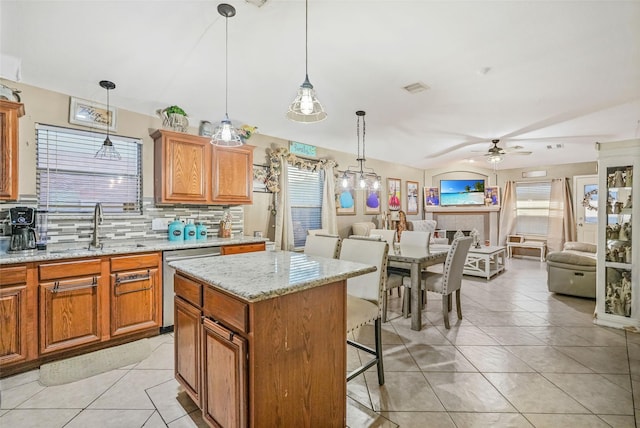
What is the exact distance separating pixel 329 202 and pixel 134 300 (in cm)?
335

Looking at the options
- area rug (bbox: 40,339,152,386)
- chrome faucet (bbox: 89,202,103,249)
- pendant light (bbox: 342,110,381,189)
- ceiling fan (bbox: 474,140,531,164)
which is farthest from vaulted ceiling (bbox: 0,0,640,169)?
area rug (bbox: 40,339,152,386)

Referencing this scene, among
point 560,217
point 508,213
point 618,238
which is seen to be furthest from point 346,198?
point 560,217

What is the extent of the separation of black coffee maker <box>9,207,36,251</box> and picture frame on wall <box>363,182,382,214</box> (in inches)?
200

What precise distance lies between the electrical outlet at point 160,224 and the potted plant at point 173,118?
106cm

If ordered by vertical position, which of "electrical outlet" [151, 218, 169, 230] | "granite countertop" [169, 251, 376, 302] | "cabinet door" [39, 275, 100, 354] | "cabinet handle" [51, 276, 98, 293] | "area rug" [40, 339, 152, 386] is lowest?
"area rug" [40, 339, 152, 386]

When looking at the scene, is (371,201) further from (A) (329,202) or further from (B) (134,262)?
(B) (134,262)

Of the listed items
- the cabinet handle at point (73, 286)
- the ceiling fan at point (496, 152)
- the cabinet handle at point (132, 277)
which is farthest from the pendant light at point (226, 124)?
the ceiling fan at point (496, 152)

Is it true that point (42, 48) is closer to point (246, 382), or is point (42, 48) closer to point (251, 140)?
point (251, 140)

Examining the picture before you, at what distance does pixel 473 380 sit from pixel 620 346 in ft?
5.53

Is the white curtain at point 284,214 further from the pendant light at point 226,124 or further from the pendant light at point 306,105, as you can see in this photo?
the pendant light at point 306,105

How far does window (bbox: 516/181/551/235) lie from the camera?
293 inches

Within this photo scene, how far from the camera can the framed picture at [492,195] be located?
7.75 metres

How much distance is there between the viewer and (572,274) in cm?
409

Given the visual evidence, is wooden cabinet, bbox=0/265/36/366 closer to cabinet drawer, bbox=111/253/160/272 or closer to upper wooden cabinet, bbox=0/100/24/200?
cabinet drawer, bbox=111/253/160/272
